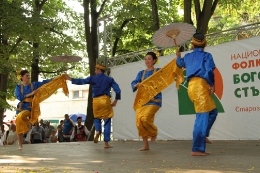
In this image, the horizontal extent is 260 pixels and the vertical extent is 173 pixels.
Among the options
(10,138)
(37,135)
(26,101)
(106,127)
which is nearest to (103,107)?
(106,127)

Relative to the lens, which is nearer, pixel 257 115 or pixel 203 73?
pixel 203 73

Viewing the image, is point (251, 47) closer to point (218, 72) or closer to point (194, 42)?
point (218, 72)

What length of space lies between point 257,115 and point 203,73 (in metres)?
3.88

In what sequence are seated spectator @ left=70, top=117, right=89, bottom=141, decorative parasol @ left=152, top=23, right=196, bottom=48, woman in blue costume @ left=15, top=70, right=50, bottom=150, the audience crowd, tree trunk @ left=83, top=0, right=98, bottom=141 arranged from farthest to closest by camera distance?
1. tree trunk @ left=83, top=0, right=98, bottom=141
2. seated spectator @ left=70, top=117, right=89, bottom=141
3. the audience crowd
4. woman in blue costume @ left=15, top=70, right=50, bottom=150
5. decorative parasol @ left=152, top=23, right=196, bottom=48

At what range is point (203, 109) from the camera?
5320 millimetres

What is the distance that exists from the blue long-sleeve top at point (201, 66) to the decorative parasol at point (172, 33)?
1588 millimetres

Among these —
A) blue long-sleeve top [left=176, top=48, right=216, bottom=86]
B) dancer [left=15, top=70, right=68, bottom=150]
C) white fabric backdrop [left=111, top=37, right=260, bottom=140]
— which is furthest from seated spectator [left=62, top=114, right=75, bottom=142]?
blue long-sleeve top [left=176, top=48, right=216, bottom=86]

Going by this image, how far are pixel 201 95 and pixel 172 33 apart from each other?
7.03 feet

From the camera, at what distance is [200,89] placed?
537 centimetres

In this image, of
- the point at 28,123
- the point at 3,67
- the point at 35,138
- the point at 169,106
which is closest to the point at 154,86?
the point at 28,123

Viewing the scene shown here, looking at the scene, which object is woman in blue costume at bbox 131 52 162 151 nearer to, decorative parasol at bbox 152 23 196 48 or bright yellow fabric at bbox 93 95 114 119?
decorative parasol at bbox 152 23 196 48

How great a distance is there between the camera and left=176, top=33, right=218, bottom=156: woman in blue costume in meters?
5.28

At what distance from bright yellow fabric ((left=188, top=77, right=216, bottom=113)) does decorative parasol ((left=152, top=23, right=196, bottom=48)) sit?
1.81m

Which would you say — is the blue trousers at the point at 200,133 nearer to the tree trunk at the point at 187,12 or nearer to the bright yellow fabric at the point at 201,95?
the bright yellow fabric at the point at 201,95
